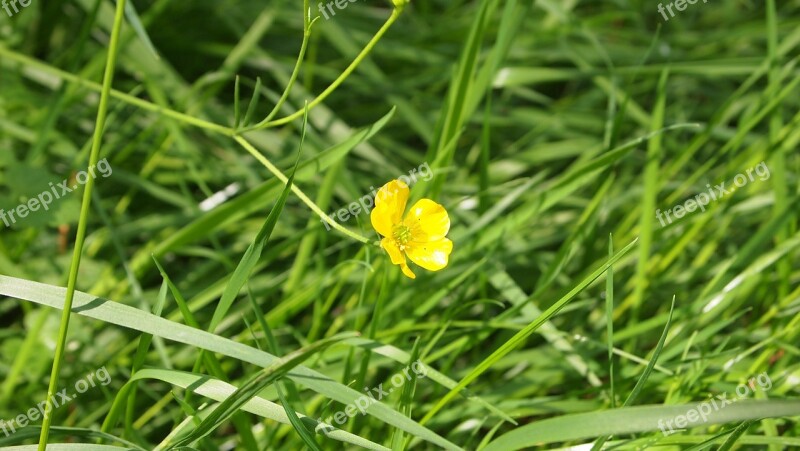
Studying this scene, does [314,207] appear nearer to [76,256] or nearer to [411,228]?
[411,228]

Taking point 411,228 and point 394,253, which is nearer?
point 394,253

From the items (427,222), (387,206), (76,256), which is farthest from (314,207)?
(76,256)

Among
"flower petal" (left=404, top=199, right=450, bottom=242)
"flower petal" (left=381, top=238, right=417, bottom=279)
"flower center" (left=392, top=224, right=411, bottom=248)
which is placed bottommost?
"flower petal" (left=381, top=238, right=417, bottom=279)

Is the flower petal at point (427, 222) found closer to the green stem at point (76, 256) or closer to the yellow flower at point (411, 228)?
the yellow flower at point (411, 228)

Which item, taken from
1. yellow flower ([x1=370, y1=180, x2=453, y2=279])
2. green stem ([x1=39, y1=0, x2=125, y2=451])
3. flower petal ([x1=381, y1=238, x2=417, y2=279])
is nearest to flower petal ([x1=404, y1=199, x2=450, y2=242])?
yellow flower ([x1=370, y1=180, x2=453, y2=279])

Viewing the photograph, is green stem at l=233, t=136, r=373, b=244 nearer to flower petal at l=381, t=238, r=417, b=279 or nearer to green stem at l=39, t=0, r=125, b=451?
flower petal at l=381, t=238, r=417, b=279

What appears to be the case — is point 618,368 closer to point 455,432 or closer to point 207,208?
point 455,432

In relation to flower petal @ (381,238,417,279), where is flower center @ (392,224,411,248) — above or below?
above

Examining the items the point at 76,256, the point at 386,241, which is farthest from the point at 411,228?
the point at 76,256
